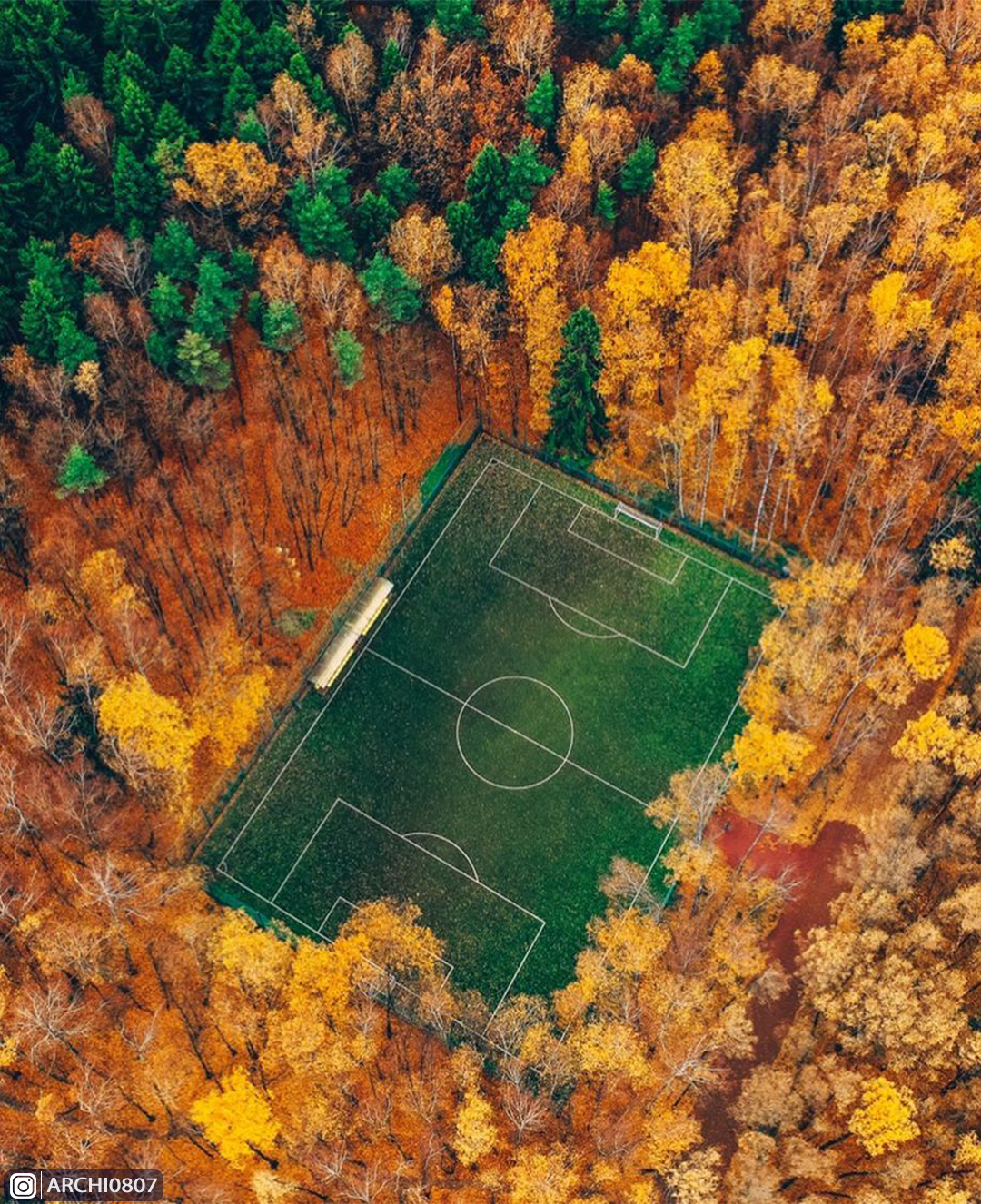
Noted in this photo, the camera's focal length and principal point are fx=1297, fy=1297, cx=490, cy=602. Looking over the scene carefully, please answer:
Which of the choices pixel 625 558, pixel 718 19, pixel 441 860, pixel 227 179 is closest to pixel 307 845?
pixel 441 860

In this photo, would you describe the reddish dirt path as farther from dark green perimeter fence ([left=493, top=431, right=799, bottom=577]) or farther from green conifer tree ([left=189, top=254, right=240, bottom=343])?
green conifer tree ([left=189, top=254, right=240, bottom=343])

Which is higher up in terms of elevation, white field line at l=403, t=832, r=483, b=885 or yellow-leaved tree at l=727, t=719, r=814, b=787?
yellow-leaved tree at l=727, t=719, r=814, b=787

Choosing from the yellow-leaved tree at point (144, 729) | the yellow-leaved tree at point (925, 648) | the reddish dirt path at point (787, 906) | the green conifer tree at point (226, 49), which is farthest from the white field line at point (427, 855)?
the green conifer tree at point (226, 49)

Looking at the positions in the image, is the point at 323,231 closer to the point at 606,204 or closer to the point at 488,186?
the point at 488,186

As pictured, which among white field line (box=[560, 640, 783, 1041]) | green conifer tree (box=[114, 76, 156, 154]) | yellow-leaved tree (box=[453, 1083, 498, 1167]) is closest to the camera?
yellow-leaved tree (box=[453, 1083, 498, 1167])

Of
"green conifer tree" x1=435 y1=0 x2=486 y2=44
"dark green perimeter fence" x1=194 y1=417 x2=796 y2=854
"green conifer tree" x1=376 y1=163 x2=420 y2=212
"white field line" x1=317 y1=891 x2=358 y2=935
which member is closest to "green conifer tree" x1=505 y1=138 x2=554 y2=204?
"green conifer tree" x1=376 y1=163 x2=420 y2=212

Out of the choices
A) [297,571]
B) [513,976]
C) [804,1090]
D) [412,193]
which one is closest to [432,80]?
[412,193]
